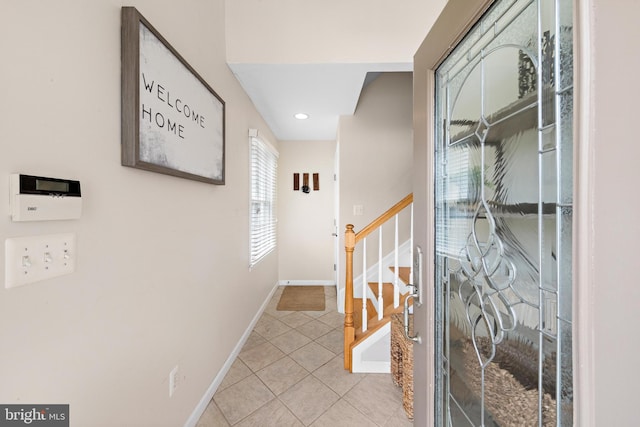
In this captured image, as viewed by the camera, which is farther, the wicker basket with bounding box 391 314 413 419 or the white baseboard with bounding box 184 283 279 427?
the wicker basket with bounding box 391 314 413 419

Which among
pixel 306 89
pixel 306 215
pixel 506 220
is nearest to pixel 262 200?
pixel 306 215

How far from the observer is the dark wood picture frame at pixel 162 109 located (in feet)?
3.05

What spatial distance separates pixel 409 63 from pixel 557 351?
6.20ft

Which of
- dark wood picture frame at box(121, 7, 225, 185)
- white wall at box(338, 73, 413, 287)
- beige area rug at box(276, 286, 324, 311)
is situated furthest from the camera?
beige area rug at box(276, 286, 324, 311)

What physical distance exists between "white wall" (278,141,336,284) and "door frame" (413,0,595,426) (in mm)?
2931

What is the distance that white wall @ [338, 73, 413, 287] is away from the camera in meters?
2.90

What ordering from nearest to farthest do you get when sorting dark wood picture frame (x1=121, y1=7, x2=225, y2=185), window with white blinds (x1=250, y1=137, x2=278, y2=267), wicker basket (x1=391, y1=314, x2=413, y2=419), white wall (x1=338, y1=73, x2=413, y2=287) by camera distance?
dark wood picture frame (x1=121, y1=7, x2=225, y2=185)
wicker basket (x1=391, y1=314, x2=413, y2=419)
window with white blinds (x1=250, y1=137, x2=278, y2=267)
white wall (x1=338, y1=73, x2=413, y2=287)

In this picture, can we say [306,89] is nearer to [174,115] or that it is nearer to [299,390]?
[174,115]

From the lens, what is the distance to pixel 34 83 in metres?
0.66

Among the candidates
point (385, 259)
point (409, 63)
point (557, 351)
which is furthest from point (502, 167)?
point (385, 259)

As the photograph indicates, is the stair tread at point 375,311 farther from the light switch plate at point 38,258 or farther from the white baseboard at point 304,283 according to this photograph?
the light switch plate at point 38,258

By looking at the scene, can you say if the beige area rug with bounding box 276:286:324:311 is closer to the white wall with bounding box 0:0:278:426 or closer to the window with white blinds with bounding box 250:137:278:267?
the window with white blinds with bounding box 250:137:278:267

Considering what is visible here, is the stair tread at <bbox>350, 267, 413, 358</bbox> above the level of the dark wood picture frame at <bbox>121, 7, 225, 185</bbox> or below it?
below

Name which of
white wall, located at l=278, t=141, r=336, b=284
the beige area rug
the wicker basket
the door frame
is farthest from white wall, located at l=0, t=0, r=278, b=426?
white wall, located at l=278, t=141, r=336, b=284
